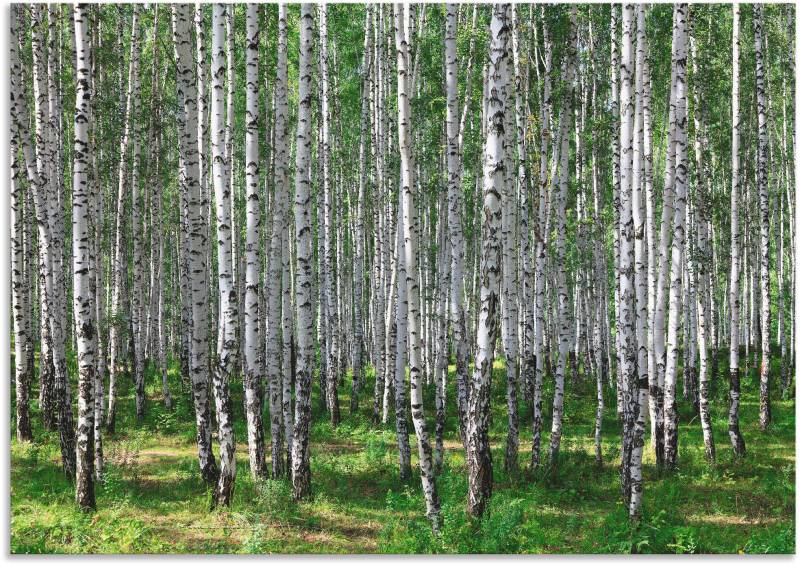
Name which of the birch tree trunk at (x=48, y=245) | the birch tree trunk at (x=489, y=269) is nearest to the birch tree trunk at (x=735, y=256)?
the birch tree trunk at (x=489, y=269)

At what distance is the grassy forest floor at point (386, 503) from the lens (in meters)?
6.99

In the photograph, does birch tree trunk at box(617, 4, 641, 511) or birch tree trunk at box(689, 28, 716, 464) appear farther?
birch tree trunk at box(689, 28, 716, 464)

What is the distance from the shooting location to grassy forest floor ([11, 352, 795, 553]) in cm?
699

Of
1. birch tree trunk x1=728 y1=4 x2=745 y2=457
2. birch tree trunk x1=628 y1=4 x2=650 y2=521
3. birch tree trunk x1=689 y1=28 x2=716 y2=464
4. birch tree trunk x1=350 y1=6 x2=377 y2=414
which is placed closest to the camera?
birch tree trunk x1=628 y1=4 x2=650 y2=521

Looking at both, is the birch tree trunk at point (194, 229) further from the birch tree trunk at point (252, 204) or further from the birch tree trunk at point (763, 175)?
the birch tree trunk at point (763, 175)

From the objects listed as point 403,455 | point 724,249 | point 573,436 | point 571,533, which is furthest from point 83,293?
point 724,249

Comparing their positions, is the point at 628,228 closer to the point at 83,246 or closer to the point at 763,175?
the point at 83,246

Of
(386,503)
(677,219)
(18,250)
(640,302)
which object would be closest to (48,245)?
(18,250)

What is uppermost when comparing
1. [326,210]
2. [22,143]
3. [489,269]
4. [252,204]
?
[22,143]

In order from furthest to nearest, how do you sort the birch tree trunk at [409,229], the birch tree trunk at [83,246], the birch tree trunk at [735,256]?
1. the birch tree trunk at [735,256]
2. the birch tree trunk at [409,229]
3. the birch tree trunk at [83,246]

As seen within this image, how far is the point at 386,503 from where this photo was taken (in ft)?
29.0

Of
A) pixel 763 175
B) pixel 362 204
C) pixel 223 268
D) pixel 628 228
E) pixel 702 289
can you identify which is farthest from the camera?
pixel 362 204

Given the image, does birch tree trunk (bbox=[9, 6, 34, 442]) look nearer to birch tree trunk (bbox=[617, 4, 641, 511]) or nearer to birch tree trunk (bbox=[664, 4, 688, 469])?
birch tree trunk (bbox=[617, 4, 641, 511])

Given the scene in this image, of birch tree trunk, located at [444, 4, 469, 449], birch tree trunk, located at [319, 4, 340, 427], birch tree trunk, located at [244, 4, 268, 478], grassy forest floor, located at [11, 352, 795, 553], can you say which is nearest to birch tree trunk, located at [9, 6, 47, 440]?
grassy forest floor, located at [11, 352, 795, 553]
